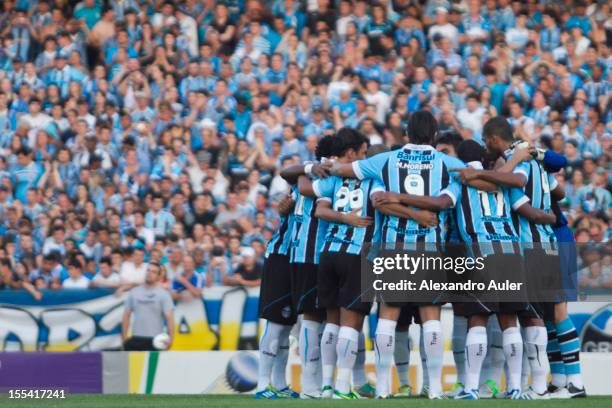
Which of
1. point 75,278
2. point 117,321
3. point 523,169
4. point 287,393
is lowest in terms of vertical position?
point 287,393

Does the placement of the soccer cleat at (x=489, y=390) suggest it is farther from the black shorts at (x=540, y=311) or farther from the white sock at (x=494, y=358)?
the black shorts at (x=540, y=311)

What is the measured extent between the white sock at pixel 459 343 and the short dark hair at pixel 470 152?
1327mm

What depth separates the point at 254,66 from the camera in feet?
65.2

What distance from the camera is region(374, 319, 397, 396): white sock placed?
10.4 m

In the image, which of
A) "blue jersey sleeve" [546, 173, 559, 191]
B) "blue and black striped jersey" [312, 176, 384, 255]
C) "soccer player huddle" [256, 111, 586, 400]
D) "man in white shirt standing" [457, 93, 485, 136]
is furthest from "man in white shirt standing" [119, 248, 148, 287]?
"blue jersey sleeve" [546, 173, 559, 191]

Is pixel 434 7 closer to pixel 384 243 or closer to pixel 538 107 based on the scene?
pixel 538 107

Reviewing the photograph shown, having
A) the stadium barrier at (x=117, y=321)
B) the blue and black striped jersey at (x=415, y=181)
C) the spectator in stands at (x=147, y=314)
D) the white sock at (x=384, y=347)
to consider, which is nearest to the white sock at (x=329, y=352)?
the white sock at (x=384, y=347)

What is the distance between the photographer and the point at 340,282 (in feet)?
35.1

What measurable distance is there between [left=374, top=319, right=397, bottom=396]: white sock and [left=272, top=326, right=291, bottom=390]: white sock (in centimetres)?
118

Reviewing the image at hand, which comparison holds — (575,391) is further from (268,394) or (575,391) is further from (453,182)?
(268,394)

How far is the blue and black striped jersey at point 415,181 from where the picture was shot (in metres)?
10.4

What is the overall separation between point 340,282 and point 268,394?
1.23 meters

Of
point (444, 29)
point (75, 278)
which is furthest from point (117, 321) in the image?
point (444, 29)

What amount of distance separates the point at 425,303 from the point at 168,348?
4508 mm
